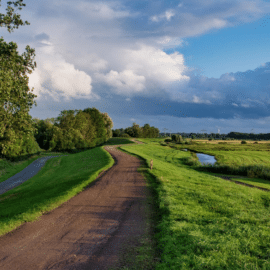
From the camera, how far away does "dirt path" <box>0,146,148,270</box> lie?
6820mm

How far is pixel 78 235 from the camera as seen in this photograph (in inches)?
342

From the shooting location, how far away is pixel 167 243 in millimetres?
7766

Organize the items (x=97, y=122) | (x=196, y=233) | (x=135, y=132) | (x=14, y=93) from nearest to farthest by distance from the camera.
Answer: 1. (x=196, y=233)
2. (x=14, y=93)
3. (x=97, y=122)
4. (x=135, y=132)

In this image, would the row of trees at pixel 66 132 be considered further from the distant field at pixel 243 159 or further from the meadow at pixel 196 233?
the meadow at pixel 196 233

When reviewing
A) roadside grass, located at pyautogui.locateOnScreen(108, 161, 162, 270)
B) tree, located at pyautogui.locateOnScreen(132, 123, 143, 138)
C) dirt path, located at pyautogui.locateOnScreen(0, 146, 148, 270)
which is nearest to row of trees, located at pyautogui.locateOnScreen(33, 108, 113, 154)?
dirt path, located at pyautogui.locateOnScreen(0, 146, 148, 270)

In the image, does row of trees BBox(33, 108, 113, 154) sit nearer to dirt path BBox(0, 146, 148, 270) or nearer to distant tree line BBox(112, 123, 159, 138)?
dirt path BBox(0, 146, 148, 270)

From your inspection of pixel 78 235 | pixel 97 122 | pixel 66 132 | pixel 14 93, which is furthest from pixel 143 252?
pixel 97 122

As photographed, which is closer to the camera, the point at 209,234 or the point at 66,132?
the point at 209,234

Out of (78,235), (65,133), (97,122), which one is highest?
(97,122)

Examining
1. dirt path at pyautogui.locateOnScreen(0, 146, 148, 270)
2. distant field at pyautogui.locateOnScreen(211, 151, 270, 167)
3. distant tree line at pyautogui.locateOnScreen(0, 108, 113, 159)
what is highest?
distant tree line at pyautogui.locateOnScreen(0, 108, 113, 159)

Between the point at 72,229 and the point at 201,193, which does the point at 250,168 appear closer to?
the point at 201,193

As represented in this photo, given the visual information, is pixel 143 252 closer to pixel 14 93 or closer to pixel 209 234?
pixel 209 234

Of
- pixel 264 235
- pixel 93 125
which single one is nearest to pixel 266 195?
pixel 264 235

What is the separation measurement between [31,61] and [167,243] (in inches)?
830
